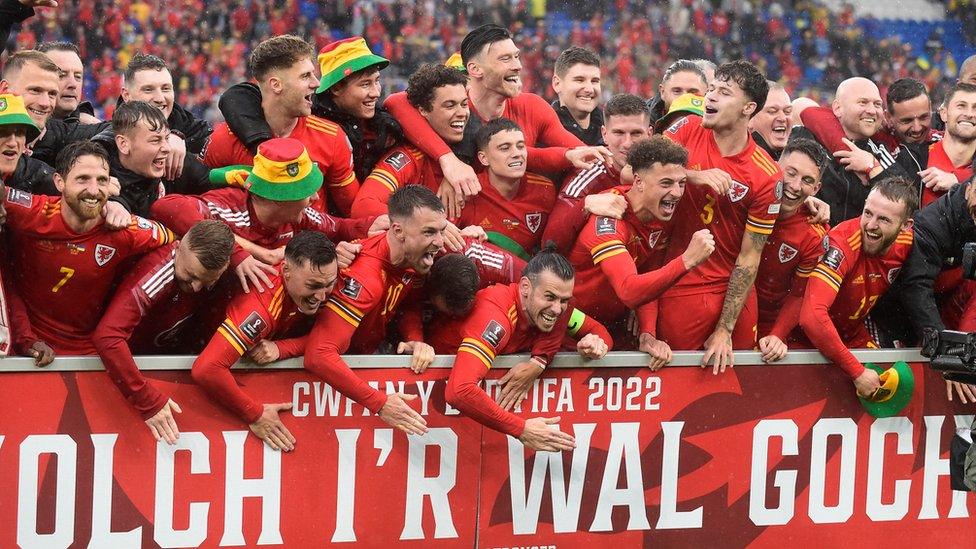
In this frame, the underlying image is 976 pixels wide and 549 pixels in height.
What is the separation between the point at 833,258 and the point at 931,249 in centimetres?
52

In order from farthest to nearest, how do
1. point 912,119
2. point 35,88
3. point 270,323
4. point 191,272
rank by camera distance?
point 912,119 → point 35,88 → point 270,323 → point 191,272

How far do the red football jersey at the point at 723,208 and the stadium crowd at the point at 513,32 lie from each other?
11.6 metres

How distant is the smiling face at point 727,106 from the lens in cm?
567

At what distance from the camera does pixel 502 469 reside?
17.1 ft

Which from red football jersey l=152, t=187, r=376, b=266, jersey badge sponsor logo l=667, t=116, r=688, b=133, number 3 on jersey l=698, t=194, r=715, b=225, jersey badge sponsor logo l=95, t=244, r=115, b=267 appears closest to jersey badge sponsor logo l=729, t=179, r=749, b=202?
number 3 on jersey l=698, t=194, r=715, b=225

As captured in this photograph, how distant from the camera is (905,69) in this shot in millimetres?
20672

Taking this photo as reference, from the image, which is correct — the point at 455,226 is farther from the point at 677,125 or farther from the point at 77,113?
the point at 77,113

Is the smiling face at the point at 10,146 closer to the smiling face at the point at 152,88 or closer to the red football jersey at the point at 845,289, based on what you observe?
the smiling face at the point at 152,88

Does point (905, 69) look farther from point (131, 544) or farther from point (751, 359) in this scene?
point (131, 544)

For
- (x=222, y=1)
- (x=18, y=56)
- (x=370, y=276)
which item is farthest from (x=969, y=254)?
(x=222, y=1)

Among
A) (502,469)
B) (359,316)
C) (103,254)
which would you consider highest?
(103,254)

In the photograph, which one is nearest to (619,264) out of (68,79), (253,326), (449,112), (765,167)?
(765,167)

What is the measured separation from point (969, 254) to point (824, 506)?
1450 millimetres

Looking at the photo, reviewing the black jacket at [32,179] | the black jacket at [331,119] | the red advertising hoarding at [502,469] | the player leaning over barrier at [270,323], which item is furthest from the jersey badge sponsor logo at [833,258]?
the black jacket at [32,179]
